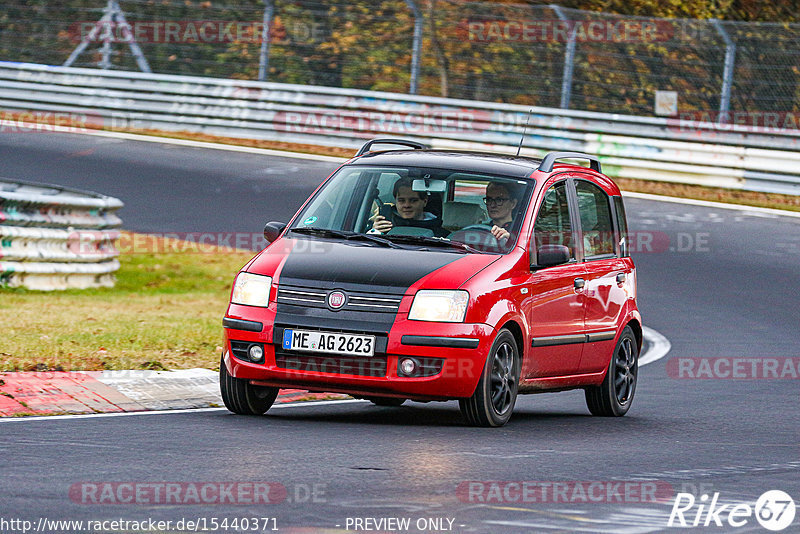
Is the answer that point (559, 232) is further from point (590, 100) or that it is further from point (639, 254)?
point (590, 100)

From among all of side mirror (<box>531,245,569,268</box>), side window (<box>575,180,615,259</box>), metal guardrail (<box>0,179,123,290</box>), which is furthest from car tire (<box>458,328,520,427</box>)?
metal guardrail (<box>0,179,123,290</box>)

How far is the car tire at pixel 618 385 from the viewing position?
11.0 metres

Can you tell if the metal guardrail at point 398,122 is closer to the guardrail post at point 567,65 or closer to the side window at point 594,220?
the guardrail post at point 567,65

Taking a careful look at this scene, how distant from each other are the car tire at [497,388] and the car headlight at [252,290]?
1345 mm

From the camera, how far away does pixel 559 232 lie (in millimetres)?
10406

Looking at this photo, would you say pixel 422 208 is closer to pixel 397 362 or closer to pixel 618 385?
pixel 397 362

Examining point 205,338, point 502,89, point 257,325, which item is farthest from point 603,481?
point 502,89

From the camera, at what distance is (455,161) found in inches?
409

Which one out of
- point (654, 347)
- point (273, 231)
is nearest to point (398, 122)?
point (654, 347)

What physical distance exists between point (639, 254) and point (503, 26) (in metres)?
7.83

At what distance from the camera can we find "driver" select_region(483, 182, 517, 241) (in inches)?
388

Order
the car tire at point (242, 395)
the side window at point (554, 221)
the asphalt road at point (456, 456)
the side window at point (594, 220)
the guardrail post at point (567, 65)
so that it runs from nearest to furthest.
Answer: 1. the asphalt road at point (456, 456)
2. the car tire at point (242, 395)
3. the side window at point (554, 221)
4. the side window at point (594, 220)
5. the guardrail post at point (567, 65)

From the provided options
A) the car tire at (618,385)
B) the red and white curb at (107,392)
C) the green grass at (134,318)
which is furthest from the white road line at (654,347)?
the red and white curb at (107,392)

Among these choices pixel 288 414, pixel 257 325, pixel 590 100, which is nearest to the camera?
pixel 257 325
